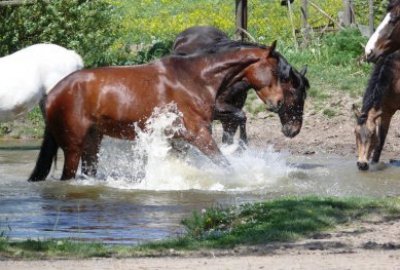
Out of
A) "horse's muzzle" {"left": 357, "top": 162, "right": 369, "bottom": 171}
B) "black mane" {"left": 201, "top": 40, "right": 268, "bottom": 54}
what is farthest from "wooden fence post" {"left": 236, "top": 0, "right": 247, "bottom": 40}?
"black mane" {"left": 201, "top": 40, "right": 268, "bottom": 54}

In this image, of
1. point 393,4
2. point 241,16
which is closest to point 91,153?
point 393,4

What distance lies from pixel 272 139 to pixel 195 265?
33.5 feet

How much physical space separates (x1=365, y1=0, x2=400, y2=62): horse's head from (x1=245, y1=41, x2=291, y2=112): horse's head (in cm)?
98

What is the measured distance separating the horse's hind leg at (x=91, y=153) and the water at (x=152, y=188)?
0.13 meters

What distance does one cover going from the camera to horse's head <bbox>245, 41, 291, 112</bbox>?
506 inches

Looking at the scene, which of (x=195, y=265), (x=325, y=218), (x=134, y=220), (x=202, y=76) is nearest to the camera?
(x=195, y=265)

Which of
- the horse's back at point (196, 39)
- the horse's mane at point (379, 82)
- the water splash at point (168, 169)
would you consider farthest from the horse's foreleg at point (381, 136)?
the horse's back at point (196, 39)

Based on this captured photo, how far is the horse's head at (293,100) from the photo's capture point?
13.4 metres

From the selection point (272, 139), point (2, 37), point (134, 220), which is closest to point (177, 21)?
point (2, 37)

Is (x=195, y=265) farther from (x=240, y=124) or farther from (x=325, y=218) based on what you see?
(x=240, y=124)

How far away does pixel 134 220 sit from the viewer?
1048 cm

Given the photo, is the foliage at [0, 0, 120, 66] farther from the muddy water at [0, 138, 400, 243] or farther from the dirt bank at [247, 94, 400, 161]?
the muddy water at [0, 138, 400, 243]

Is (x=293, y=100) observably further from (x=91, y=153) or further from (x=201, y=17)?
(x=201, y=17)

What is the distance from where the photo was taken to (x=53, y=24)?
19438 millimetres
